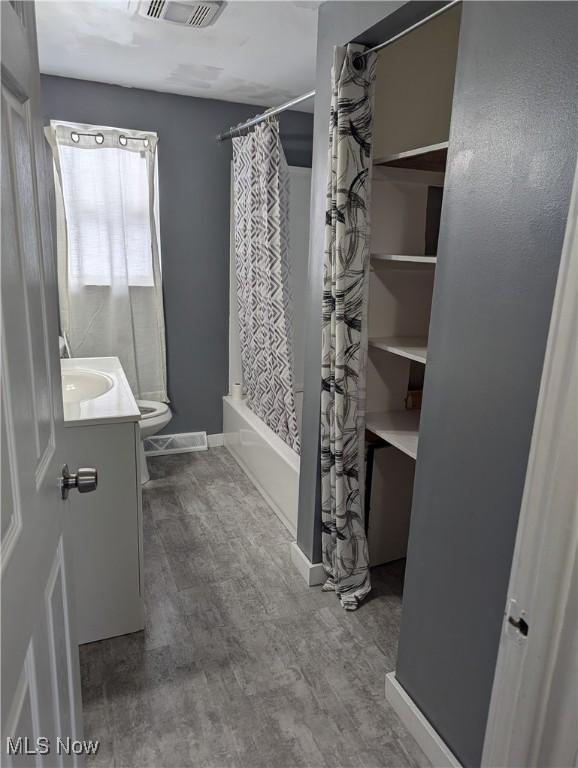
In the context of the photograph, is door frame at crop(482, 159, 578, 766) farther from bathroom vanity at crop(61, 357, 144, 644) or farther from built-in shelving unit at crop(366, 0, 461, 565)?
bathroom vanity at crop(61, 357, 144, 644)

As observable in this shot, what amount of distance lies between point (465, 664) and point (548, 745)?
47 cm

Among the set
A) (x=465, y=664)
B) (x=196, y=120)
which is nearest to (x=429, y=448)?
(x=465, y=664)

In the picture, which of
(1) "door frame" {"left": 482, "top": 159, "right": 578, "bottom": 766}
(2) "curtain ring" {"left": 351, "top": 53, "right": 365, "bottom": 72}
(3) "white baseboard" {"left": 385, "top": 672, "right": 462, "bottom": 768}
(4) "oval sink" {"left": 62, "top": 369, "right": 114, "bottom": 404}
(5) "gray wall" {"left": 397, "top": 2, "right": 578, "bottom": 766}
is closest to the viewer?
(1) "door frame" {"left": 482, "top": 159, "right": 578, "bottom": 766}

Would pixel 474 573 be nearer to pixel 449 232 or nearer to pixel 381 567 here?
pixel 449 232

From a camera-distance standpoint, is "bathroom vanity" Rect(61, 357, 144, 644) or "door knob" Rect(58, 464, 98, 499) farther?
"bathroom vanity" Rect(61, 357, 144, 644)

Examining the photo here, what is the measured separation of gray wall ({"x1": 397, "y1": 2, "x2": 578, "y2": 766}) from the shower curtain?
1.85 ft

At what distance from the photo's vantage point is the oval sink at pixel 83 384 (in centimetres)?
265

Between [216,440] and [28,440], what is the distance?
126 inches

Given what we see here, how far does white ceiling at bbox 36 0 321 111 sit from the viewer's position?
213 cm

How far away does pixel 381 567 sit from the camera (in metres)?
2.63

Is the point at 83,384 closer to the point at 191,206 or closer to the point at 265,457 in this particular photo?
the point at 265,457

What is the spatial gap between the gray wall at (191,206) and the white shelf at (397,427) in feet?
5.84

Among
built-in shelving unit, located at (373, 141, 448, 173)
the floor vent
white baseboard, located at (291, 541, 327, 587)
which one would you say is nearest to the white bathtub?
the floor vent

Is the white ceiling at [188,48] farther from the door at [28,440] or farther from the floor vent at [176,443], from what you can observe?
the floor vent at [176,443]
